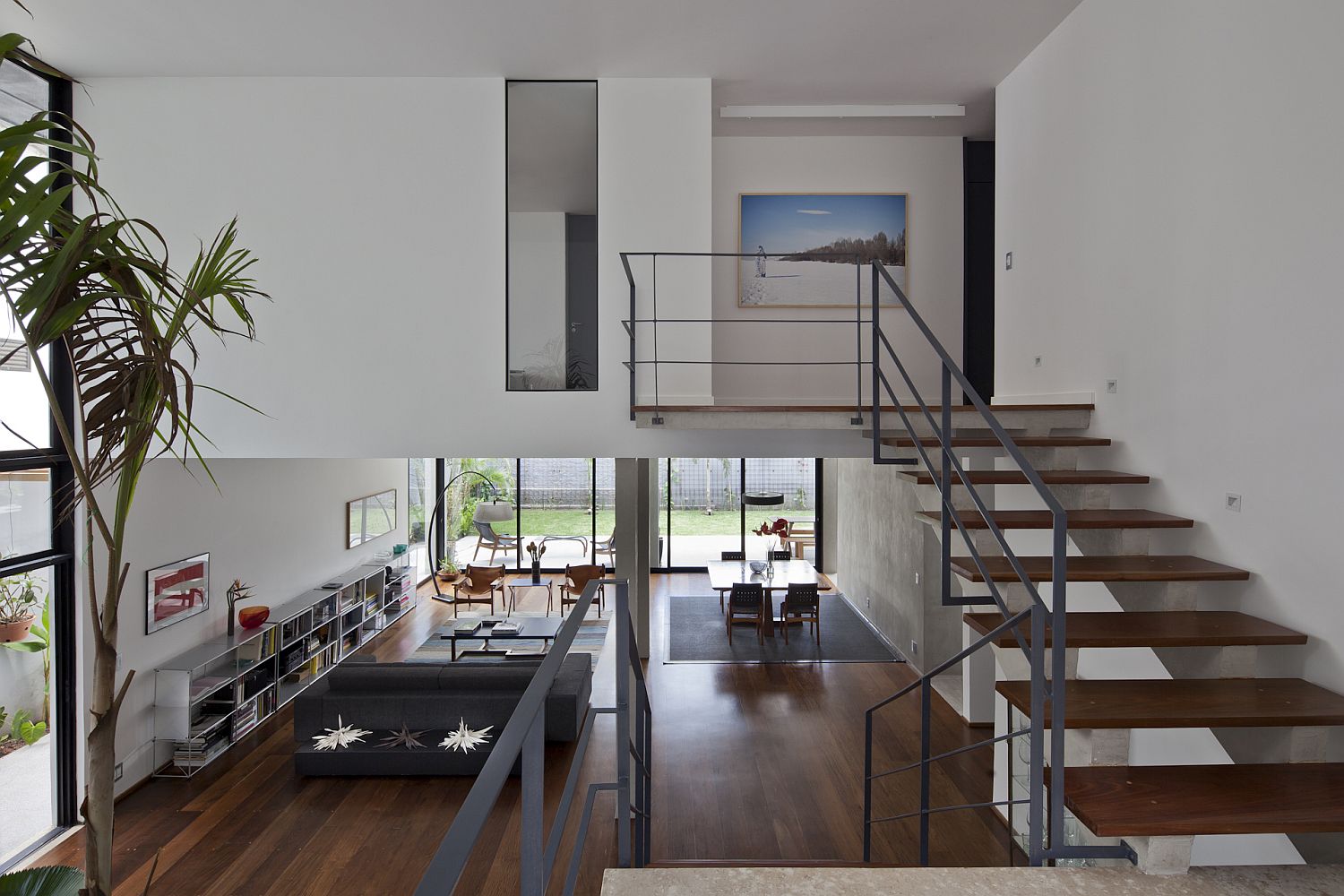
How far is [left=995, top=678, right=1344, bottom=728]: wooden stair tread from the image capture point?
2.19 meters

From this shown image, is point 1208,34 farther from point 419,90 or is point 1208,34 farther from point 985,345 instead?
point 419,90

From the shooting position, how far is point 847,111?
5.48 m

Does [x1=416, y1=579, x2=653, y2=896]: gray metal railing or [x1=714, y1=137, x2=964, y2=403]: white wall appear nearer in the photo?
[x1=416, y1=579, x2=653, y2=896]: gray metal railing

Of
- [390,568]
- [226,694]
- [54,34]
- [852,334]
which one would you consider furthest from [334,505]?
[852,334]

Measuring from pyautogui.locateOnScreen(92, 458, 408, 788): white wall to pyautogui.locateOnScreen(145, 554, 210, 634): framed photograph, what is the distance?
5cm

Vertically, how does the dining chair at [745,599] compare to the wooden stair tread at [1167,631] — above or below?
below

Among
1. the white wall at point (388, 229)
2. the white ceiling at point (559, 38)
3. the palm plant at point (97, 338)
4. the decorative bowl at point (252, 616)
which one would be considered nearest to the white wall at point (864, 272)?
the white ceiling at point (559, 38)

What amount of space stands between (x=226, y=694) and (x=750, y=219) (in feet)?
20.5

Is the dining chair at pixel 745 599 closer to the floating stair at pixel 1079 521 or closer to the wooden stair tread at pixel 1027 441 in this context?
the wooden stair tread at pixel 1027 441

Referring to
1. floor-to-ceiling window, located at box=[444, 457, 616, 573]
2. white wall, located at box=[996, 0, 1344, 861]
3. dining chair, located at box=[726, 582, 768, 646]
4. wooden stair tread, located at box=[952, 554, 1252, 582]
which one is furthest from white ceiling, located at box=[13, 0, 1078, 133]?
floor-to-ceiling window, located at box=[444, 457, 616, 573]

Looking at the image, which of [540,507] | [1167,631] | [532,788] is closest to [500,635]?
→ [540,507]

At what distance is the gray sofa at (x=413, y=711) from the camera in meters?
6.23

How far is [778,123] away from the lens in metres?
6.29

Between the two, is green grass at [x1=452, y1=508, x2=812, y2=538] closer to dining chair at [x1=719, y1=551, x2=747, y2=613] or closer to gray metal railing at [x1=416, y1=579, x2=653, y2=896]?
dining chair at [x1=719, y1=551, x2=747, y2=613]
